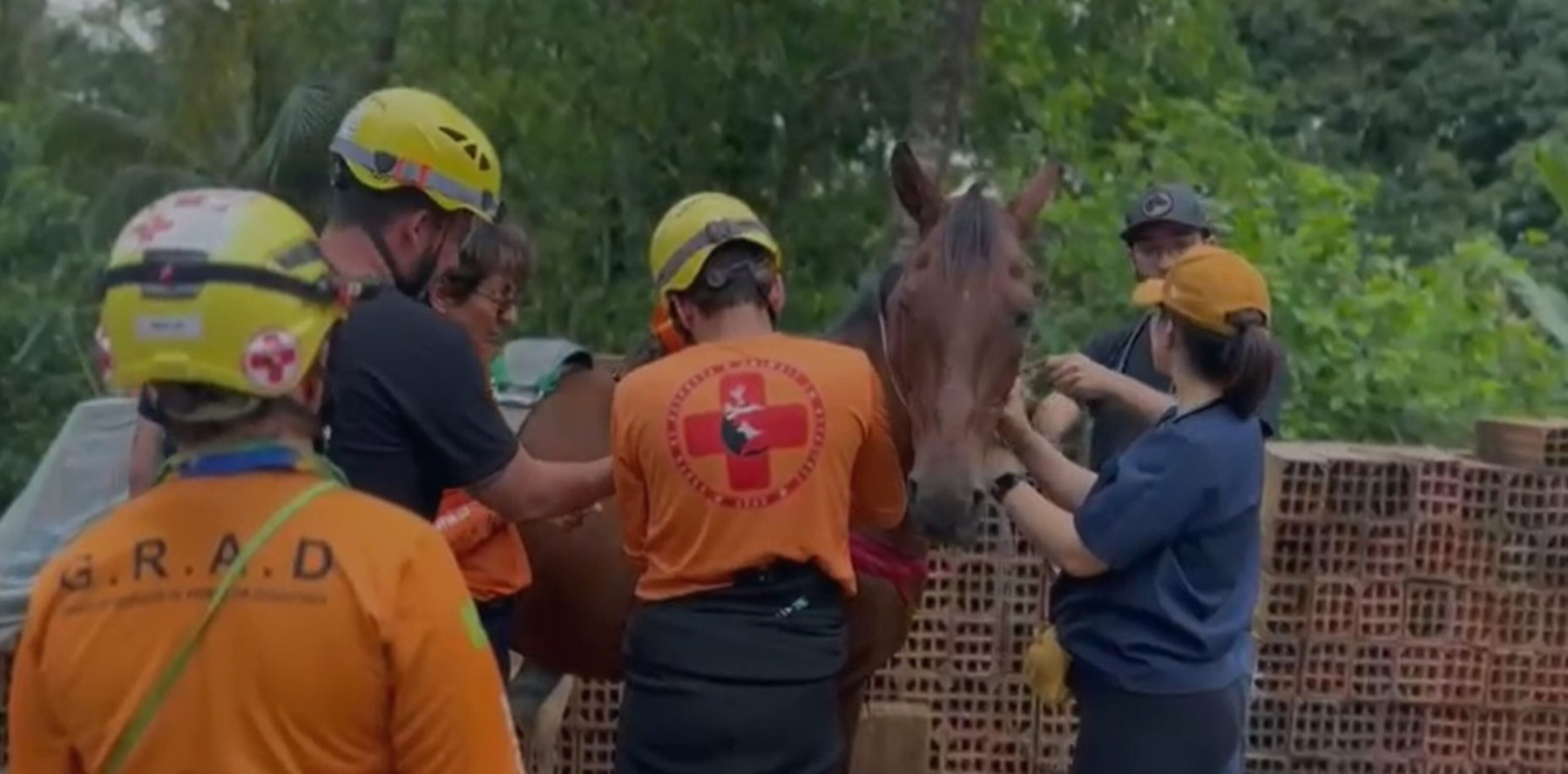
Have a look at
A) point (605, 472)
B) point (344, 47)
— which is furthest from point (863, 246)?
point (605, 472)

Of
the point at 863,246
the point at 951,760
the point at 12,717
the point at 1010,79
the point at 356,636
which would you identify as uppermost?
the point at 1010,79

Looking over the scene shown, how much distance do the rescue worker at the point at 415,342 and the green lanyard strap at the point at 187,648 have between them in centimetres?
99

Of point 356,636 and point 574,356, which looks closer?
point 356,636

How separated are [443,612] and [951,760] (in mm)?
4330

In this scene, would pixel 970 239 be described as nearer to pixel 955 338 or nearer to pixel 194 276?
pixel 955 338

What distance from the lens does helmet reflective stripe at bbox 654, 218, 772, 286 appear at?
4.09 metres

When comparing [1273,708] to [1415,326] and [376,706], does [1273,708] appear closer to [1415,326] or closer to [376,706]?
[1415,326]

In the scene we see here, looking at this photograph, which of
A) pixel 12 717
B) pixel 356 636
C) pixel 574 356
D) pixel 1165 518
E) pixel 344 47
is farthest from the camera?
pixel 344 47

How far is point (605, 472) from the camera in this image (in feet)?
13.4

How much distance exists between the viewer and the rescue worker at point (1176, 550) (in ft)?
13.2

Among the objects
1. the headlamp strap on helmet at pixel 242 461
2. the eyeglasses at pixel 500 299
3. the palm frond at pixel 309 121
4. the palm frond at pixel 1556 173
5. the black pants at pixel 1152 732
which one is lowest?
the black pants at pixel 1152 732

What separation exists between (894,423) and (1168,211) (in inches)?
56.2

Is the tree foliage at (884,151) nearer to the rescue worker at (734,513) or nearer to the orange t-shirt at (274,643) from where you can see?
the rescue worker at (734,513)

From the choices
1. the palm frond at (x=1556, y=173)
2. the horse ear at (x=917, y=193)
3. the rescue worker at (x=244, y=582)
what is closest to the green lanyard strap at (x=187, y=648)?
the rescue worker at (x=244, y=582)
